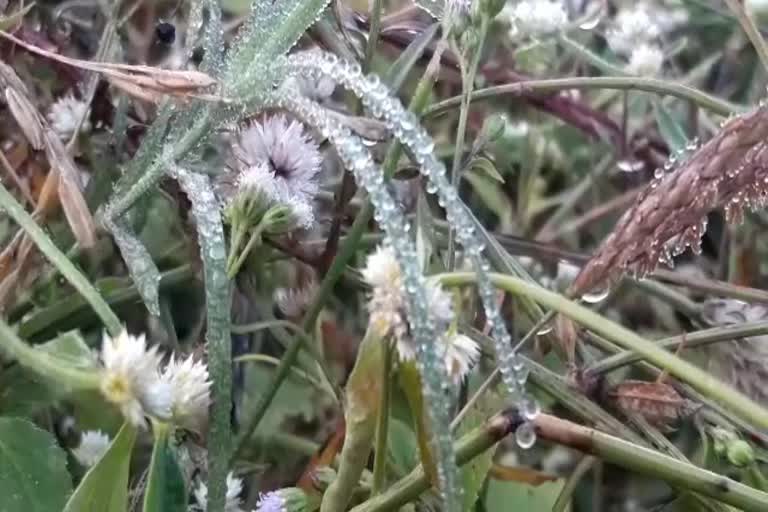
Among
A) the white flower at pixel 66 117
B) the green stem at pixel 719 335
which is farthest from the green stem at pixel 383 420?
the white flower at pixel 66 117

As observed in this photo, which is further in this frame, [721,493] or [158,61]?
[158,61]

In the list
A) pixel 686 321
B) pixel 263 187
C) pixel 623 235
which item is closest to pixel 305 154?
pixel 263 187

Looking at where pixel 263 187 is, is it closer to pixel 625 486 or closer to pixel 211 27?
pixel 211 27

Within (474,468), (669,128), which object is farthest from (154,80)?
(669,128)

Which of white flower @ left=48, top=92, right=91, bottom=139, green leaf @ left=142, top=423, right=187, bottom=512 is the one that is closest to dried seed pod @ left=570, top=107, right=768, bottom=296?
green leaf @ left=142, top=423, right=187, bottom=512

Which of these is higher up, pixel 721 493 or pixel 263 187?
pixel 263 187

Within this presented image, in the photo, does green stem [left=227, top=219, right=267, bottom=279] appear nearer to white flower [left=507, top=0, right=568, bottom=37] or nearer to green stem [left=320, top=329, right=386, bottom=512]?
green stem [left=320, top=329, right=386, bottom=512]
